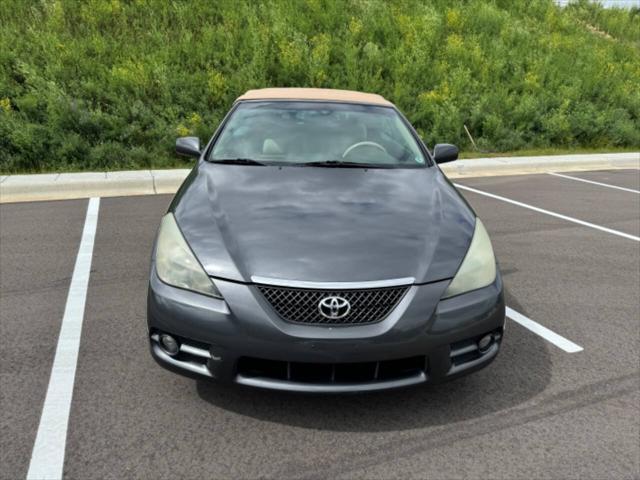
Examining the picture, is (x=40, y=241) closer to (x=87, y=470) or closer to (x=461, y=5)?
(x=87, y=470)

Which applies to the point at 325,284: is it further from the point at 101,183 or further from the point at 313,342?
the point at 101,183

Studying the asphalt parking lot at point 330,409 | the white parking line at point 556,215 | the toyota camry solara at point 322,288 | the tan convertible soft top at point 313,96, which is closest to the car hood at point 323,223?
the toyota camry solara at point 322,288

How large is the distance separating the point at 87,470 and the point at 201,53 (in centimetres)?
1130

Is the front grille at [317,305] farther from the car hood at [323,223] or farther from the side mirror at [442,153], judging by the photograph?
the side mirror at [442,153]

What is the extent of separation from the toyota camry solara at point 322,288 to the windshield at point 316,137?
526mm

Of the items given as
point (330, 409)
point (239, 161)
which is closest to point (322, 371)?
point (330, 409)

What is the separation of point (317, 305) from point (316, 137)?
1.83m

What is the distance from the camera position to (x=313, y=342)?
2.20m

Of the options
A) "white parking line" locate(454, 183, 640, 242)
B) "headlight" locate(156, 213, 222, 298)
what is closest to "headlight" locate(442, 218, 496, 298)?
"headlight" locate(156, 213, 222, 298)

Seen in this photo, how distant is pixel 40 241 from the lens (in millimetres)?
5363

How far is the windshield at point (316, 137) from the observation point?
3568mm

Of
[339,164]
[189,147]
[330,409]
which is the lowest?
[330,409]

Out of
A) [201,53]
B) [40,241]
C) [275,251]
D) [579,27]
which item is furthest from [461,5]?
[275,251]

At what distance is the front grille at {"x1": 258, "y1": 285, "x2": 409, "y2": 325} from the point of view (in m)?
2.25
